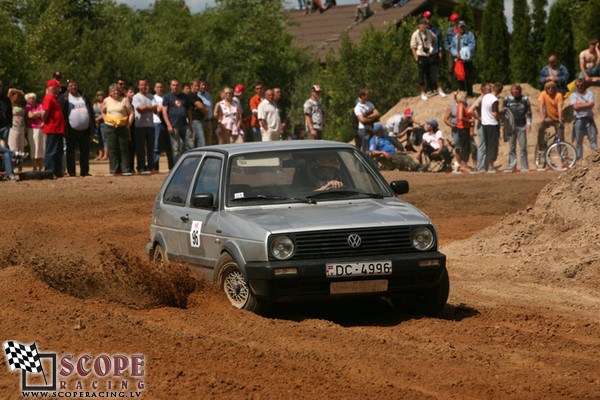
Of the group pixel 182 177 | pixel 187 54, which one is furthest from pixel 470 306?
pixel 187 54

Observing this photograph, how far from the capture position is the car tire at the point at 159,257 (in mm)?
9430

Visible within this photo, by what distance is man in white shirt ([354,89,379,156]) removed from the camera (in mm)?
24531

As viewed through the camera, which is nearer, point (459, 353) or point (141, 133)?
point (459, 353)

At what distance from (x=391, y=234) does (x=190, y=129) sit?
15267 millimetres

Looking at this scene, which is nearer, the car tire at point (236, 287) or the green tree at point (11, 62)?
the car tire at point (236, 287)

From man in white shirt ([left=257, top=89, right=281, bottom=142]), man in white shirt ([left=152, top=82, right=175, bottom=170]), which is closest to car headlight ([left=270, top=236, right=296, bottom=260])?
man in white shirt ([left=152, top=82, right=175, bottom=170])

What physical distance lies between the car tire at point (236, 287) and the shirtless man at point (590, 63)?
20854 mm

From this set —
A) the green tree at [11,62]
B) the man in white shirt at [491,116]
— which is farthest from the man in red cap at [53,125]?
the green tree at [11,62]

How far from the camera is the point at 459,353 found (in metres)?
6.80

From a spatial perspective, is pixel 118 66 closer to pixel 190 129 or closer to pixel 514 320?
pixel 190 129

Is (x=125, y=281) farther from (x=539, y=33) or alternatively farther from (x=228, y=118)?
(x=539, y=33)

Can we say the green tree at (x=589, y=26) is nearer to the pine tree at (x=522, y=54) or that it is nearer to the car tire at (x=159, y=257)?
the pine tree at (x=522, y=54)

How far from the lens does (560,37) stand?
3797cm

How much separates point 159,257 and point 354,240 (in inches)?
110
